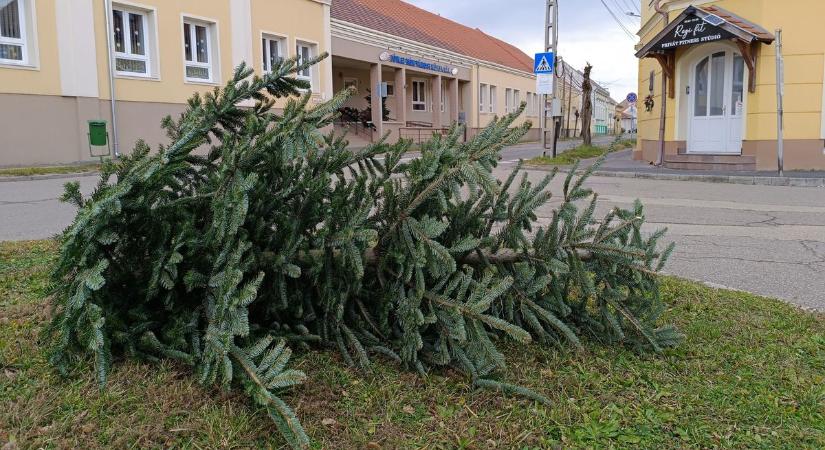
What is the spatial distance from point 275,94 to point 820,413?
9.37 ft

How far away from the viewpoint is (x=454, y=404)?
2.81 meters

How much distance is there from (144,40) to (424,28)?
76.4ft

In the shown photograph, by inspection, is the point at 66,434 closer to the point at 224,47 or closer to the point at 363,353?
the point at 363,353

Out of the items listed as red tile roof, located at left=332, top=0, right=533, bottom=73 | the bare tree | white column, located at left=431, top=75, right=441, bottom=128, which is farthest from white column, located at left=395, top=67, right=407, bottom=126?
the bare tree

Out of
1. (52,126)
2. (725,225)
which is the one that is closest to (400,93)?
(52,126)

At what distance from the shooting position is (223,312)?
2.46 meters

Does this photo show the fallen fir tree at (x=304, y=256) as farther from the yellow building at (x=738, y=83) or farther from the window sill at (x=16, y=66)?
the window sill at (x=16, y=66)

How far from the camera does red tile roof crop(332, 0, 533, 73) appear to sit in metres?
31.6

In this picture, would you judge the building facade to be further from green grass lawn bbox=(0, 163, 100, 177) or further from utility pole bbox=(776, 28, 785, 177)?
utility pole bbox=(776, 28, 785, 177)

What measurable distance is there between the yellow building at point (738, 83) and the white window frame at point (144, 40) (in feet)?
45.8

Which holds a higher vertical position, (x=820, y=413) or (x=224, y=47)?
(x=224, y=47)

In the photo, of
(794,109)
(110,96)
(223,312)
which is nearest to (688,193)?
(794,109)

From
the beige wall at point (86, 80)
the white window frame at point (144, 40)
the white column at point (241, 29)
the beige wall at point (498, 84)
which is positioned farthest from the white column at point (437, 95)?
the white window frame at point (144, 40)

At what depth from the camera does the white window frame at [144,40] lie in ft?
61.0
